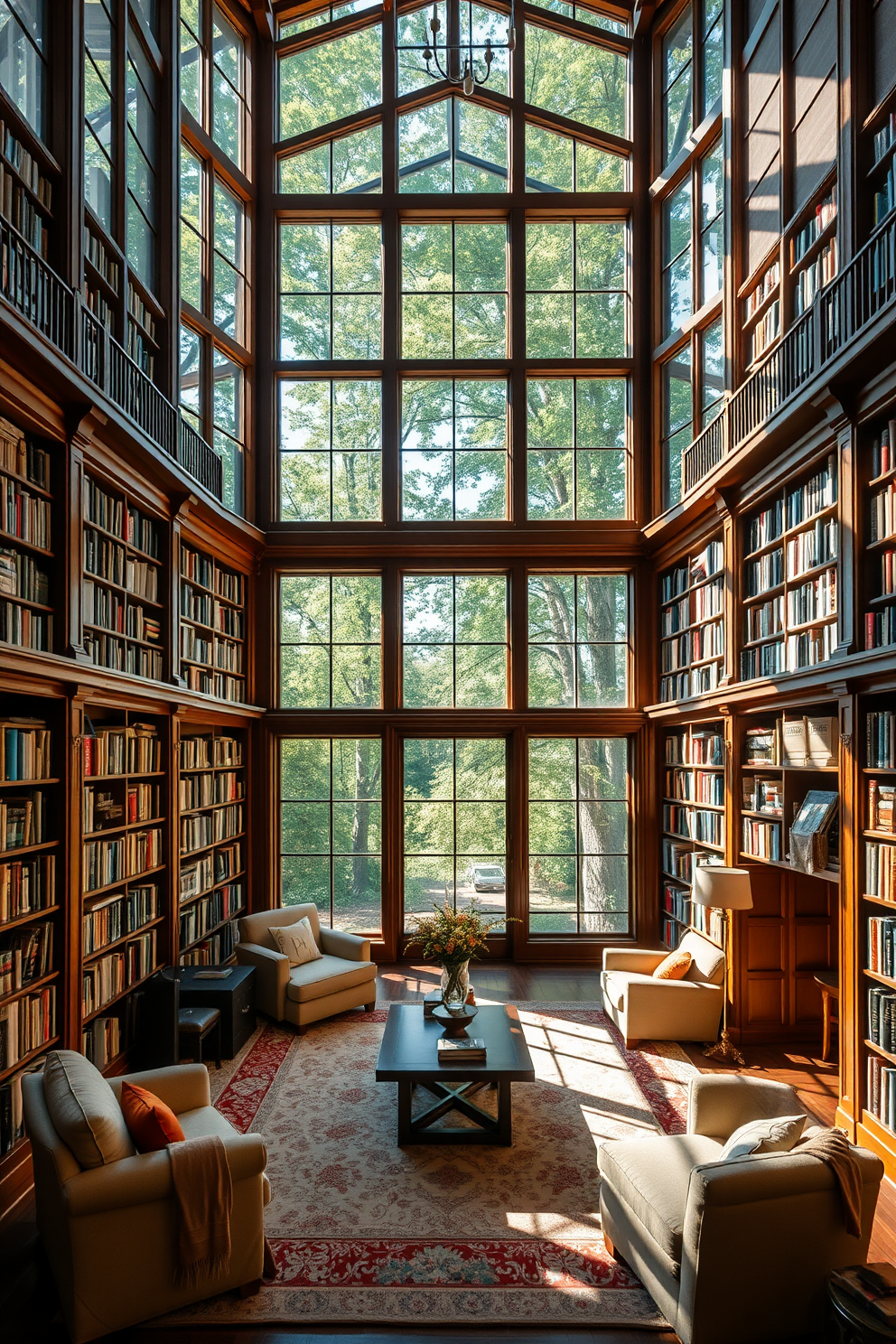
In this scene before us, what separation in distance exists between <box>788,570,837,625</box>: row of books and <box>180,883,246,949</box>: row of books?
506 centimetres

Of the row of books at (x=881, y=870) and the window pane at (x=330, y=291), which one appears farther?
the window pane at (x=330, y=291)

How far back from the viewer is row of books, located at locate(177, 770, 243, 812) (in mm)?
6902

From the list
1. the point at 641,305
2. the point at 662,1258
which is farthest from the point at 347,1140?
the point at 641,305

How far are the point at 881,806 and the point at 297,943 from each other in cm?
461

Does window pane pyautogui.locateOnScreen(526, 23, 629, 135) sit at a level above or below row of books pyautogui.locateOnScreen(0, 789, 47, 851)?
above

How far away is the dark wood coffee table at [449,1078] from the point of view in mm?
4824

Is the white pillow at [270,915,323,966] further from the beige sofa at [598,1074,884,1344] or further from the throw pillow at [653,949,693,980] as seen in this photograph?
the beige sofa at [598,1074,884,1344]

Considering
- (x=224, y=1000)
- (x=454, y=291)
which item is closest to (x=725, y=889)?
(x=224, y=1000)

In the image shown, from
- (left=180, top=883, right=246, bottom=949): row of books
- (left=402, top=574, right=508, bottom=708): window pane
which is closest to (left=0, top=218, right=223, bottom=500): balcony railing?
(left=402, top=574, right=508, bottom=708): window pane

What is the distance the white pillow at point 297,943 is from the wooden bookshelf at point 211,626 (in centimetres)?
211

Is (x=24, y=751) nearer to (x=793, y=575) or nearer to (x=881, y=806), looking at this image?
(x=881, y=806)

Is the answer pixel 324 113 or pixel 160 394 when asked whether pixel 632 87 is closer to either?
pixel 324 113

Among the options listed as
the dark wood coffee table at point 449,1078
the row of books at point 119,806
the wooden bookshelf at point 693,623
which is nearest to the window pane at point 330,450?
the wooden bookshelf at point 693,623

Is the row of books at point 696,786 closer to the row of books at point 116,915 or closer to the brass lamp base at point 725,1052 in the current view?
the brass lamp base at point 725,1052
